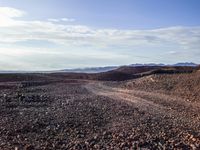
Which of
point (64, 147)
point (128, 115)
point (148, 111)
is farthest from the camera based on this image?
point (148, 111)

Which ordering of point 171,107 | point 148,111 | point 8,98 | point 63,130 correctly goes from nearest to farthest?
point 63,130
point 148,111
point 171,107
point 8,98

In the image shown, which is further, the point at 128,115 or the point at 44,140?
the point at 128,115

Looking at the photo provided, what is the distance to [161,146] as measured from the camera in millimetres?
15539

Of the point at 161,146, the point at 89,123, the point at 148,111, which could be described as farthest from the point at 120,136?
the point at 148,111

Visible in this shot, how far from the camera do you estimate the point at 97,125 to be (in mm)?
19344

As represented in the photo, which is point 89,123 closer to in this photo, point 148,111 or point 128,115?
point 128,115

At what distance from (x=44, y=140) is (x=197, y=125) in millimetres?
7410

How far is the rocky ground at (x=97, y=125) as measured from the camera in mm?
15727

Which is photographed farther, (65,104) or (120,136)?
(65,104)

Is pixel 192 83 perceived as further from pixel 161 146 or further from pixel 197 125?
pixel 161 146

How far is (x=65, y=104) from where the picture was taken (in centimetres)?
2731

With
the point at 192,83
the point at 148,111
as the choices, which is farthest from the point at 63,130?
the point at 192,83

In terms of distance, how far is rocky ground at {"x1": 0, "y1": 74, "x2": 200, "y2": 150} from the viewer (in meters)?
15.7

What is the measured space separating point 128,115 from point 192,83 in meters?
16.6
